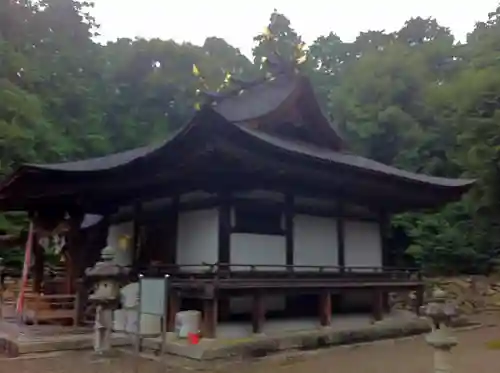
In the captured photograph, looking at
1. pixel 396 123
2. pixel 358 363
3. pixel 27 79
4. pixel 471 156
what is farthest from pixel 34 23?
pixel 358 363

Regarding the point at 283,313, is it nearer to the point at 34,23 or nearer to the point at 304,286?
the point at 304,286

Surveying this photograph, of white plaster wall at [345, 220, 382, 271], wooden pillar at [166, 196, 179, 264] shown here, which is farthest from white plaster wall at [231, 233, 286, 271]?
white plaster wall at [345, 220, 382, 271]

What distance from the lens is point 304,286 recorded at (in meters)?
10.4

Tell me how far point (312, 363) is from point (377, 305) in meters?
3.78

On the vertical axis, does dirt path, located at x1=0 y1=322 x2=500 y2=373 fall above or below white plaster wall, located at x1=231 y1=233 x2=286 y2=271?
below

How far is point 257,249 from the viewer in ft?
35.3

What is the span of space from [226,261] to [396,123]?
64.8 ft

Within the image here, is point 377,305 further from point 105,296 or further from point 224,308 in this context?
point 105,296

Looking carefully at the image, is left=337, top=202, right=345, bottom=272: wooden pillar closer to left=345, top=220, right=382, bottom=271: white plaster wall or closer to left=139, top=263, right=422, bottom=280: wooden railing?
left=345, top=220, right=382, bottom=271: white plaster wall

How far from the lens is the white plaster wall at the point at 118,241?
12.9 meters

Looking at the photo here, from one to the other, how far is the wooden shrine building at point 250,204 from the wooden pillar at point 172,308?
26mm

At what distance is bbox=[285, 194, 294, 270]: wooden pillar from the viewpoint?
11227mm

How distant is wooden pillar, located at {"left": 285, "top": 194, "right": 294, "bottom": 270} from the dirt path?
197 cm

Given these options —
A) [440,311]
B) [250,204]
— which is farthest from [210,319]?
[440,311]
